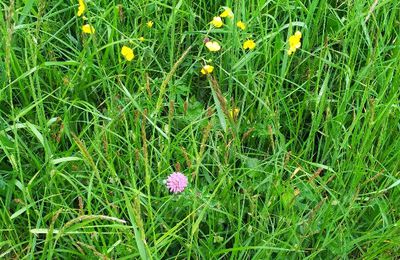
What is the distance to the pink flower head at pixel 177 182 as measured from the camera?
1579 millimetres

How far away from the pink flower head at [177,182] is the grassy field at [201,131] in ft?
0.09

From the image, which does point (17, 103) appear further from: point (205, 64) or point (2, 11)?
point (205, 64)

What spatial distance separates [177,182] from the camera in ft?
5.19

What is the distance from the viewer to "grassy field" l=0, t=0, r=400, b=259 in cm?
155

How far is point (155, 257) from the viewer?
1454mm

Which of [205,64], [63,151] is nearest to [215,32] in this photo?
[205,64]

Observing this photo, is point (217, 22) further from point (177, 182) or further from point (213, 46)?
point (177, 182)

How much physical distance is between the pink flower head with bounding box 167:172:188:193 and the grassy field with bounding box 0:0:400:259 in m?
0.03

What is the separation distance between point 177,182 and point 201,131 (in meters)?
0.25

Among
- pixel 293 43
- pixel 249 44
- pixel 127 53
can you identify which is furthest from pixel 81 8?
pixel 293 43

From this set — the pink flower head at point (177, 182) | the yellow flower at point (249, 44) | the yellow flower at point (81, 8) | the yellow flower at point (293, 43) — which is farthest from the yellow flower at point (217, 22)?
the pink flower head at point (177, 182)

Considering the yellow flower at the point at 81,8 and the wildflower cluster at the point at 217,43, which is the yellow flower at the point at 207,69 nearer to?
the wildflower cluster at the point at 217,43

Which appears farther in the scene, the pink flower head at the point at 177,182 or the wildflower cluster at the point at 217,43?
the wildflower cluster at the point at 217,43

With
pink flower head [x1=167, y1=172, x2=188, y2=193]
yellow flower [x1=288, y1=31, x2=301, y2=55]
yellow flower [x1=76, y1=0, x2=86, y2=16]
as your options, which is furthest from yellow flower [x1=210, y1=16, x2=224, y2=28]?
pink flower head [x1=167, y1=172, x2=188, y2=193]
